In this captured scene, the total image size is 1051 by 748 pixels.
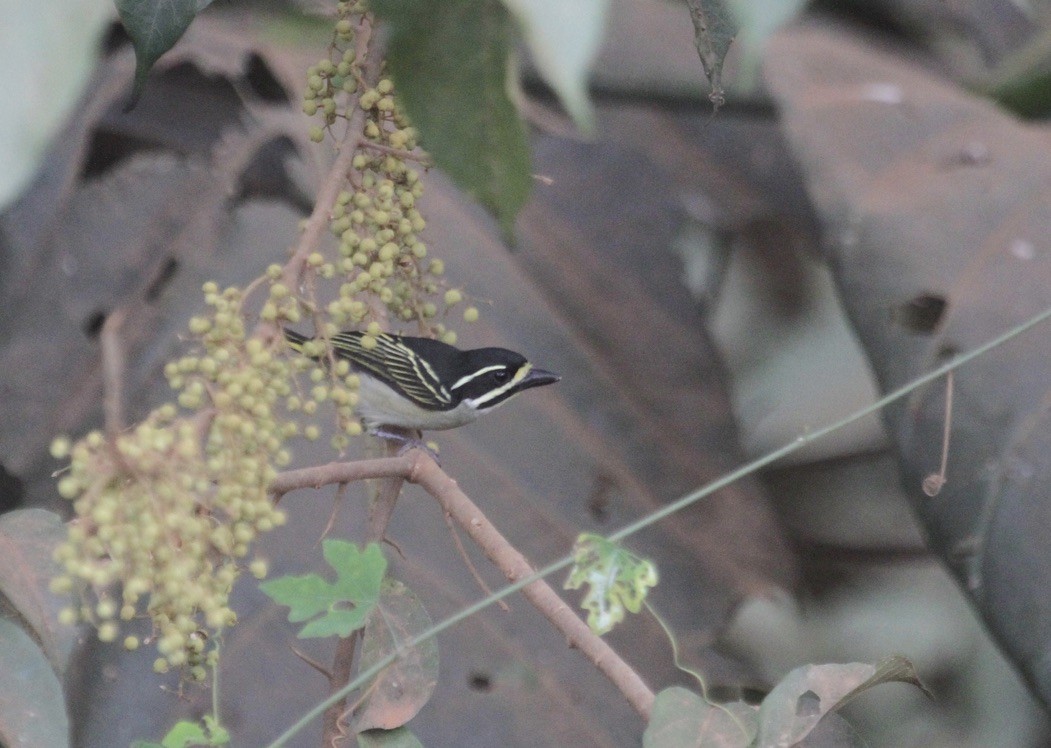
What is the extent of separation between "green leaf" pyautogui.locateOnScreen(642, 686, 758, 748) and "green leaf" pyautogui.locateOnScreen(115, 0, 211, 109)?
62 centimetres

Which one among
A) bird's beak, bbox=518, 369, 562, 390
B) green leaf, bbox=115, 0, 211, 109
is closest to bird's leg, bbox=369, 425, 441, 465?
bird's beak, bbox=518, 369, 562, 390

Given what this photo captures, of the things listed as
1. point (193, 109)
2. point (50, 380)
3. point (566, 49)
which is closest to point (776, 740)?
point (566, 49)

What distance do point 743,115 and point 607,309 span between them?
0.69m

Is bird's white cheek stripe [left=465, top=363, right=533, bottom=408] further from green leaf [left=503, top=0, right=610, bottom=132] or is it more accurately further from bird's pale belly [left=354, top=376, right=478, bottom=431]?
green leaf [left=503, top=0, right=610, bottom=132]

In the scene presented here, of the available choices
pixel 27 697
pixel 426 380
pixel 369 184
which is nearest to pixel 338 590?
pixel 27 697

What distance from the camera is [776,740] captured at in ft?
3.34

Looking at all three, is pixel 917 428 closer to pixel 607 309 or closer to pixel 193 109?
pixel 607 309

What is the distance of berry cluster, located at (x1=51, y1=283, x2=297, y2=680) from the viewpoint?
776 millimetres

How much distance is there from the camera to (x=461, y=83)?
32.0 inches

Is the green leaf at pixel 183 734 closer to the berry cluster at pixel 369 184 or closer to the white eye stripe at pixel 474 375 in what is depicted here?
the berry cluster at pixel 369 184

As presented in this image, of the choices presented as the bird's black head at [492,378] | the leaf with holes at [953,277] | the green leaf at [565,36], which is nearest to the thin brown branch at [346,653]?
the bird's black head at [492,378]

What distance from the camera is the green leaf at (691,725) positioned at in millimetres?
988

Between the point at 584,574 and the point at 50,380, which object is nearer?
the point at 584,574

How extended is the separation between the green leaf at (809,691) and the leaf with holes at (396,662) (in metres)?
0.28
